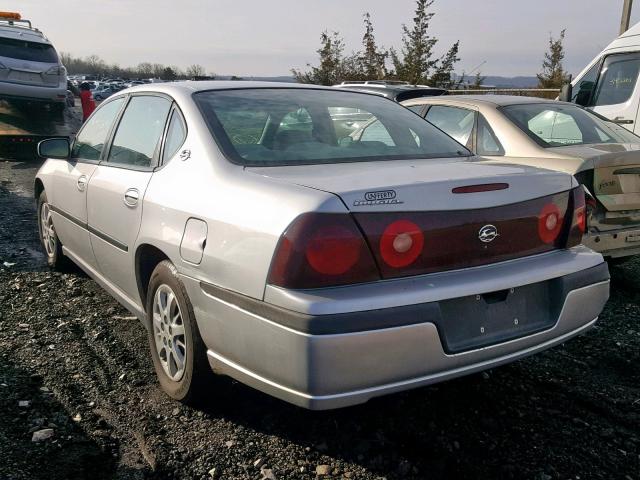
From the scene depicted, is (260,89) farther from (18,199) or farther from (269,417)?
(18,199)

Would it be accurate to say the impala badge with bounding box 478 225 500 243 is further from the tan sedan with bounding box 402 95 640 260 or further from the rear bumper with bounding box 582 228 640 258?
the rear bumper with bounding box 582 228 640 258

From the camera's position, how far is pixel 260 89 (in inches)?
139

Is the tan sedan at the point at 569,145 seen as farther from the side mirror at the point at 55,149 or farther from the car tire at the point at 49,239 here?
the car tire at the point at 49,239

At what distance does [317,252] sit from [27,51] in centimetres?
1420

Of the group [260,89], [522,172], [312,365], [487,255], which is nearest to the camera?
[312,365]

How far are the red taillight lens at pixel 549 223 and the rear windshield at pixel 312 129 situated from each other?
2.32 feet

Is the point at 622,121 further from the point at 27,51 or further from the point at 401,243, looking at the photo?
the point at 27,51

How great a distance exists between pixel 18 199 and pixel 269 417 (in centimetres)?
710

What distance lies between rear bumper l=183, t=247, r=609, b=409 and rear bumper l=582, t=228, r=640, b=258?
214cm

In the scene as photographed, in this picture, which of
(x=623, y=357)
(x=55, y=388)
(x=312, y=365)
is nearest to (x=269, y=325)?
(x=312, y=365)

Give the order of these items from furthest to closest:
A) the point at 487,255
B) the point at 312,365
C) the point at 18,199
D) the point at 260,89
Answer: the point at 18,199
the point at 260,89
the point at 487,255
the point at 312,365

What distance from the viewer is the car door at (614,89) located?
7.42 m

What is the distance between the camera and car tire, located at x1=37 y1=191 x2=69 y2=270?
16.7 feet

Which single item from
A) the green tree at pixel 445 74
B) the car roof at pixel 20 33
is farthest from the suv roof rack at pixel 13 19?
the green tree at pixel 445 74
